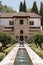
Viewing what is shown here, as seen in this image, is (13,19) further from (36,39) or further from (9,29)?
(36,39)

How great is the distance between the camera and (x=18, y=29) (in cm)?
5300

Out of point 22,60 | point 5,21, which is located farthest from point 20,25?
point 22,60

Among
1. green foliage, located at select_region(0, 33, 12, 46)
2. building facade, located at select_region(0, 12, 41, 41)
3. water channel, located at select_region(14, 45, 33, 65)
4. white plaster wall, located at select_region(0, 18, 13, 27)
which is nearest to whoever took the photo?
water channel, located at select_region(14, 45, 33, 65)

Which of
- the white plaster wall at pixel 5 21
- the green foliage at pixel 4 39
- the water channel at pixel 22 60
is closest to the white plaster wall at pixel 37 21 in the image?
the white plaster wall at pixel 5 21

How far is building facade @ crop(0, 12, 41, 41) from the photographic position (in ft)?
172

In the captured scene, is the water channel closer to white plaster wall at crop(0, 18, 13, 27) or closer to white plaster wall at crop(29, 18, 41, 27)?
white plaster wall at crop(29, 18, 41, 27)

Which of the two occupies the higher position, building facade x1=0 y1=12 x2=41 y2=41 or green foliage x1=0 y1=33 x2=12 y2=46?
building facade x1=0 y1=12 x2=41 y2=41

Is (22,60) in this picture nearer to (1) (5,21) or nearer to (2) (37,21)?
(2) (37,21)

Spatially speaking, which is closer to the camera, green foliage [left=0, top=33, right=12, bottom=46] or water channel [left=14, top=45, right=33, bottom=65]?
water channel [left=14, top=45, right=33, bottom=65]

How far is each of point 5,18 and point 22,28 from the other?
18.6ft

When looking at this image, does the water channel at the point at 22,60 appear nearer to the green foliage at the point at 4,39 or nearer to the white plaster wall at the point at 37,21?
the green foliage at the point at 4,39

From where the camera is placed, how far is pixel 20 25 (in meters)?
53.6

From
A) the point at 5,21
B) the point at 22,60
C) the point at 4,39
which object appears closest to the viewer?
the point at 22,60

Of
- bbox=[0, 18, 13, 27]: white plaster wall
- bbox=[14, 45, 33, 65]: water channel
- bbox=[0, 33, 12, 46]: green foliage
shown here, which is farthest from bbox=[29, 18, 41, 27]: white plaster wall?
bbox=[14, 45, 33, 65]: water channel
